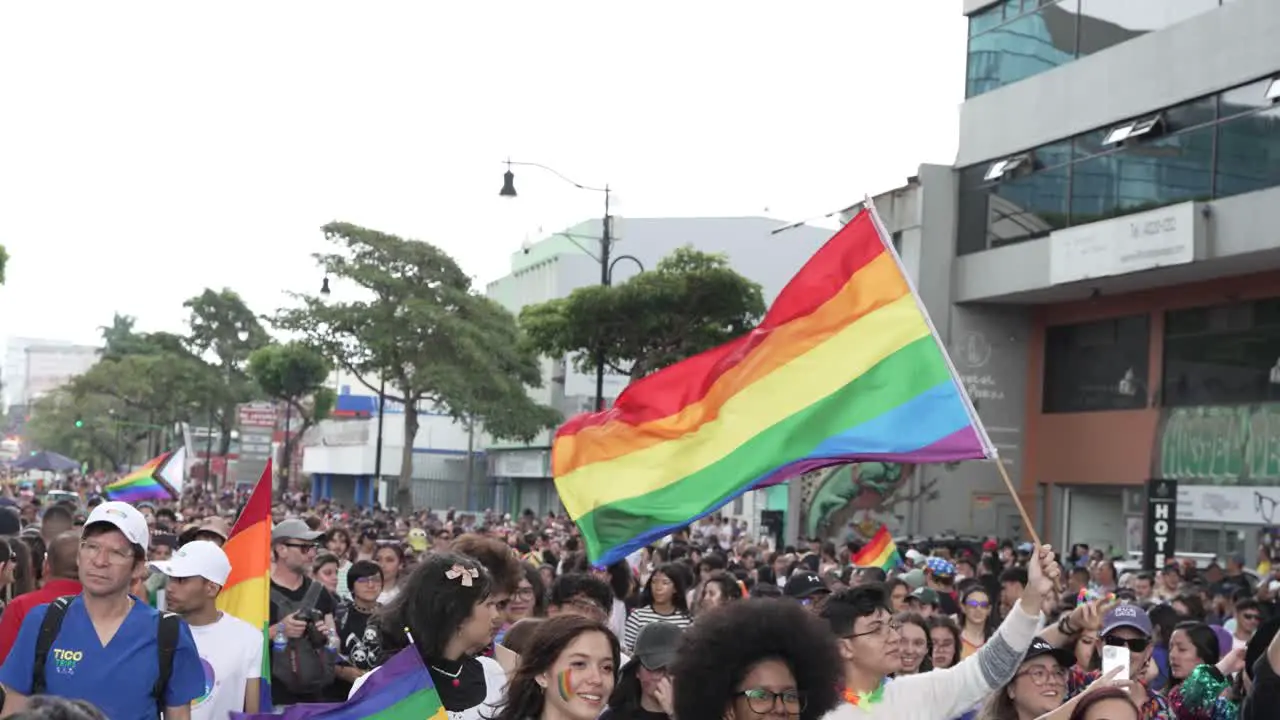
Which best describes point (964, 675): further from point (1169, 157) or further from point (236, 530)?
point (1169, 157)

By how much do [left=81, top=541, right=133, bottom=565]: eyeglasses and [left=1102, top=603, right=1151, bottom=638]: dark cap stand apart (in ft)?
15.5

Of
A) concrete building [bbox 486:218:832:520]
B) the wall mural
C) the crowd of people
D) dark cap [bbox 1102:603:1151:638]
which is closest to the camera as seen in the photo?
the crowd of people

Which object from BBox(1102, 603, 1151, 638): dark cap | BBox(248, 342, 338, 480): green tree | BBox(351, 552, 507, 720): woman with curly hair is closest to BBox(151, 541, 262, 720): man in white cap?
BBox(351, 552, 507, 720): woman with curly hair

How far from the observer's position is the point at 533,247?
84.2m

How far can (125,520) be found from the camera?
6445mm

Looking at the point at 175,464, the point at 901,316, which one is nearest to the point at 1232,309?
the point at 175,464

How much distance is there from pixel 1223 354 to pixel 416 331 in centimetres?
2345

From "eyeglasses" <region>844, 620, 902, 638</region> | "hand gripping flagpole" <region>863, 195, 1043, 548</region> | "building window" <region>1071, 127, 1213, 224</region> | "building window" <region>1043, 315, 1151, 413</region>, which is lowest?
"eyeglasses" <region>844, 620, 902, 638</region>

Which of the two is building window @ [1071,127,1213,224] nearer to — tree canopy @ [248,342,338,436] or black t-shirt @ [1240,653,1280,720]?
black t-shirt @ [1240,653,1280,720]

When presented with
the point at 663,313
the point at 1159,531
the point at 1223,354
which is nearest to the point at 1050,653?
the point at 1159,531

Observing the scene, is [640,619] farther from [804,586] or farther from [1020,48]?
[1020,48]

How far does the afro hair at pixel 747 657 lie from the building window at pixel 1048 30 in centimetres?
3111

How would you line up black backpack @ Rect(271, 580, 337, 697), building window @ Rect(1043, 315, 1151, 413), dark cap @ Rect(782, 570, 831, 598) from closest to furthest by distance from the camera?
black backpack @ Rect(271, 580, 337, 697), dark cap @ Rect(782, 570, 831, 598), building window @ Rect(1043, 315, 1151, 413)

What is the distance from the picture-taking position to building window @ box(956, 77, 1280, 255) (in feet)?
106
